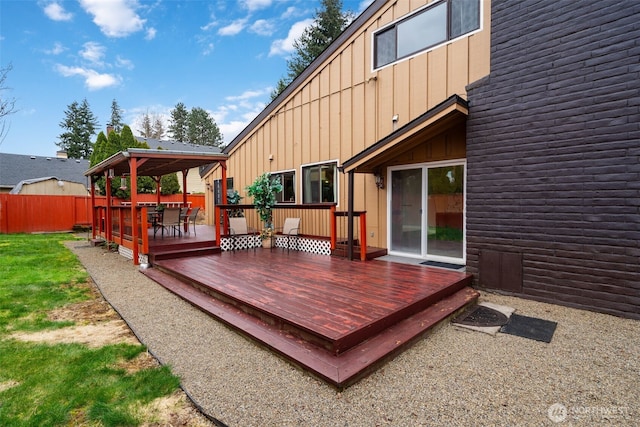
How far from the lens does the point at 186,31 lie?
50.1ft

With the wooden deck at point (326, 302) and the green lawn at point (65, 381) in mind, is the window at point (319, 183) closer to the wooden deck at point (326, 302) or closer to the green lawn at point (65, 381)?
the wooden deck at point (326, 302)

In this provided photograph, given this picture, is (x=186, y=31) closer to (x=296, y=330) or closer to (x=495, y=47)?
(x=495, y=47)

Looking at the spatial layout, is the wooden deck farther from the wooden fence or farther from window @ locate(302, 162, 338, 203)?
the wooden fence

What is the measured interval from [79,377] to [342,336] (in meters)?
2.13

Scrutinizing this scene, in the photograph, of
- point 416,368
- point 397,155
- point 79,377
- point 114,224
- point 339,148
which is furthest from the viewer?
point 114,224

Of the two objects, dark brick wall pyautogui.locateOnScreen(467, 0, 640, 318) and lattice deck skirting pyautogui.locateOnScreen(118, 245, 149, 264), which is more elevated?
Answer: dark brick wall pyautogui.locateOnScreen(467, 0, 640, 318)

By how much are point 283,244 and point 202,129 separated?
112 ft

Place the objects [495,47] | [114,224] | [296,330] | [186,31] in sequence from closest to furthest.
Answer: [296,330], [495,47], [114,224], [186,31]

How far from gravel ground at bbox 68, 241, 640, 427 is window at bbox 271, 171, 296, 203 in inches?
225

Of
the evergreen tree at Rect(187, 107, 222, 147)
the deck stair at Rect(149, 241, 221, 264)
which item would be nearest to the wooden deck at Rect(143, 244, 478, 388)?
the deck stair at Rect(149, 241, 221, 264)

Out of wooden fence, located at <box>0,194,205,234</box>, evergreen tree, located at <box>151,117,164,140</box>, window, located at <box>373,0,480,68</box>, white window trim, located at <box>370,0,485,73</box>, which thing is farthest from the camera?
evergreen tree, located at <box>151,117,164,140</box>

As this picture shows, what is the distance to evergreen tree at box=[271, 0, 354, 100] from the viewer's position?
20.2 m

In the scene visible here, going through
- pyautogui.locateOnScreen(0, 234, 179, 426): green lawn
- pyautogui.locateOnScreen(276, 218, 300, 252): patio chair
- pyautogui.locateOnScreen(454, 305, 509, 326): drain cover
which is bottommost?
pyautogui.locateOnScreen(454, 305, 509, 326): drain cover

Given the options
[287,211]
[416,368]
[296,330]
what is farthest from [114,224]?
[416,368]
